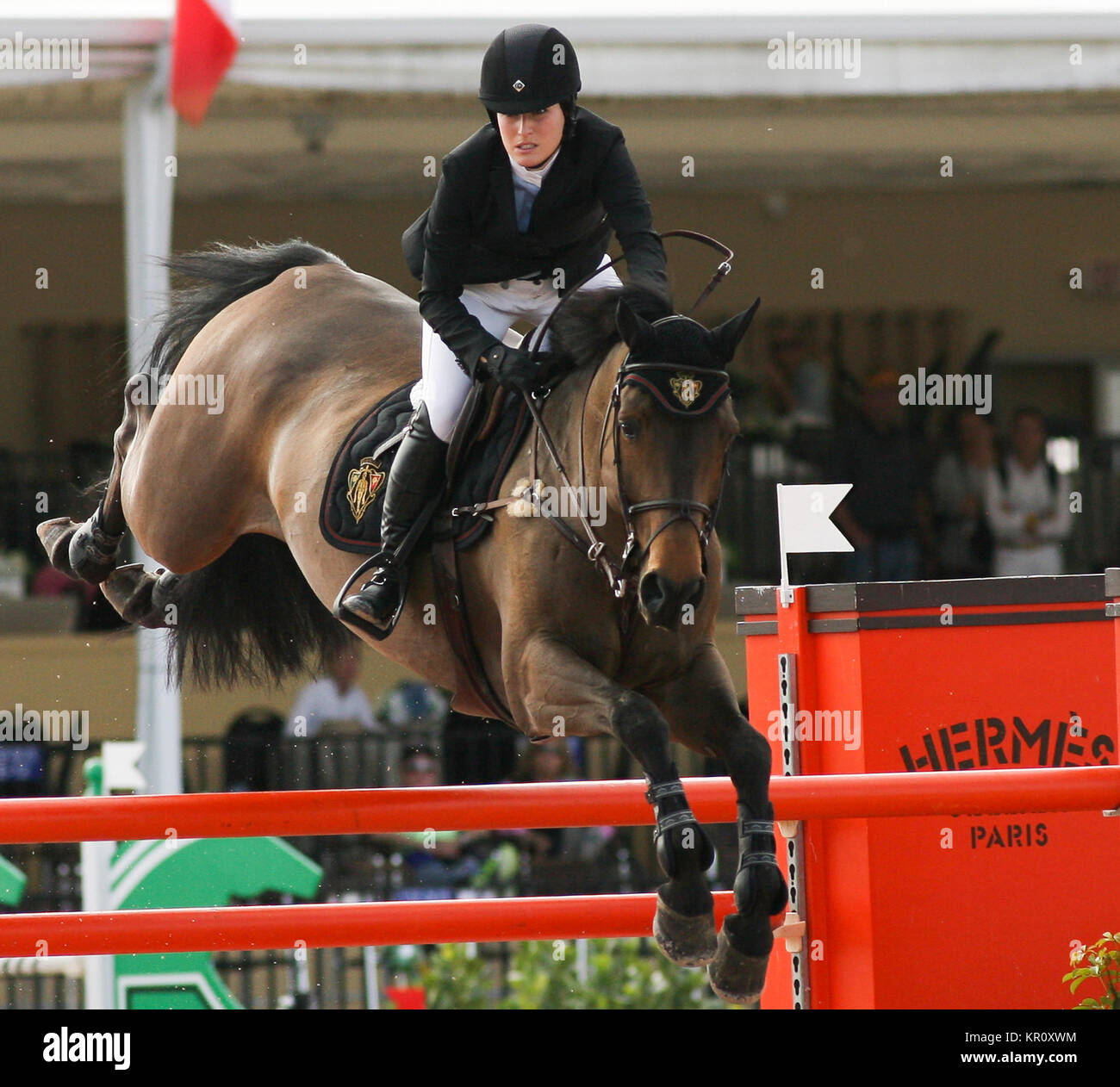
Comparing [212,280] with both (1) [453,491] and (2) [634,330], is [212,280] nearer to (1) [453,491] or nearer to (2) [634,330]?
(1) [453,491]

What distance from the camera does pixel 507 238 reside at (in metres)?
3.00

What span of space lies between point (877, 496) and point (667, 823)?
200 inches

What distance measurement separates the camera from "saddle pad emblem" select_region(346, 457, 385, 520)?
325 cm

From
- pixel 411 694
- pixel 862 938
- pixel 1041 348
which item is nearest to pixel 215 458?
pixel 862 938

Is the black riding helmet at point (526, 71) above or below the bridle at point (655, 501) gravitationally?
above

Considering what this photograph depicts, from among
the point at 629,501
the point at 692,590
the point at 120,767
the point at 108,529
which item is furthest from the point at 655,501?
the point at 120,767

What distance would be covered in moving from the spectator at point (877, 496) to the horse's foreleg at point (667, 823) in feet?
15.9

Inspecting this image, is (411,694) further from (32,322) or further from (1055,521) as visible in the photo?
(32,322)

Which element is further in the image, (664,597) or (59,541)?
(59,541)

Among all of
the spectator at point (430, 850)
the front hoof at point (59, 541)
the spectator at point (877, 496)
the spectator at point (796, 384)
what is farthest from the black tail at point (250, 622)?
the spectator at point (796, 384)

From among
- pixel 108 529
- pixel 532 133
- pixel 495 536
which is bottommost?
pixel 495 536

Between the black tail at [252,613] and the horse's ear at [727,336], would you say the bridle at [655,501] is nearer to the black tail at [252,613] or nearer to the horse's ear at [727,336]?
the horse's ear at [727,336]

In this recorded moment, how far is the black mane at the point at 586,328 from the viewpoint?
2879 mm
